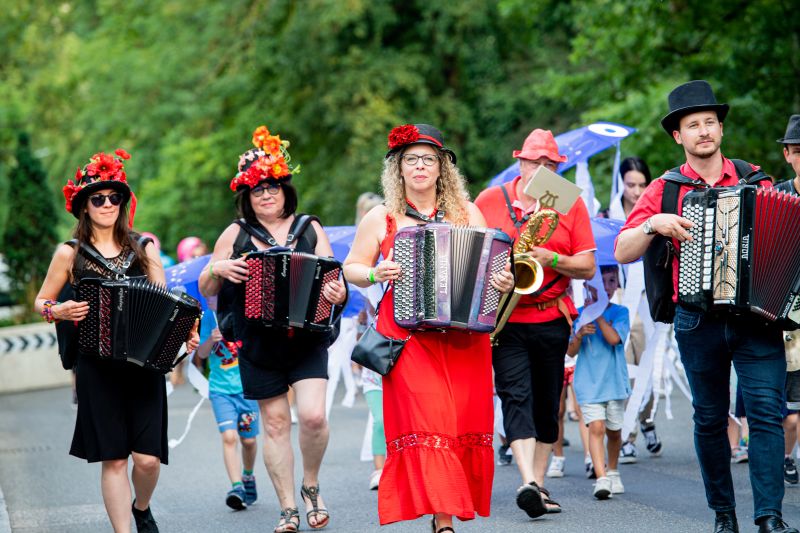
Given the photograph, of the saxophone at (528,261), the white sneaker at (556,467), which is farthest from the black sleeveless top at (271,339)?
the white sneaker at (556,467)

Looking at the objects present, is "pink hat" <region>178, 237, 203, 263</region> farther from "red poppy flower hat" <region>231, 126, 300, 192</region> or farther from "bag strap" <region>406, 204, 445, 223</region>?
"bag strap" <region>406, 204, 445, 223</region>

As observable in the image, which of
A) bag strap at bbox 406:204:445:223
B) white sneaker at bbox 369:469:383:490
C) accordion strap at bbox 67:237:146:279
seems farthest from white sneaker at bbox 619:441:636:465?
accordion strap at bbox 67:237:146:279

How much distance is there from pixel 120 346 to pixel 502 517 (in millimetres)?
2654

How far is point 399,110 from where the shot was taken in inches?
1024

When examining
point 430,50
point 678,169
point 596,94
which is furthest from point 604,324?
point 430,50

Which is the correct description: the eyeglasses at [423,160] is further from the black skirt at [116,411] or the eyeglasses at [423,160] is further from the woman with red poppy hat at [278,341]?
the black skirt at [116,411]

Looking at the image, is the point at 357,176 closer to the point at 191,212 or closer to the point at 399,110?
the point at 399,110

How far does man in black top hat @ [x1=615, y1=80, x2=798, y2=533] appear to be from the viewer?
6332 mm

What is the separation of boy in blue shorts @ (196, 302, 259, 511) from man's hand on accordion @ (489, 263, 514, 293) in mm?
2990

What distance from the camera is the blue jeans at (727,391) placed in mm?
6328

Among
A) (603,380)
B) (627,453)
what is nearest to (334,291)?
(603,380)

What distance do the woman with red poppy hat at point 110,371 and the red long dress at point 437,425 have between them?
→ 121 centimetres

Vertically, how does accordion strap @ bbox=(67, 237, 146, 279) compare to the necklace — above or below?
below

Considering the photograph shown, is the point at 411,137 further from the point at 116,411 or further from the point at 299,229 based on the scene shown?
the point at 116,411
